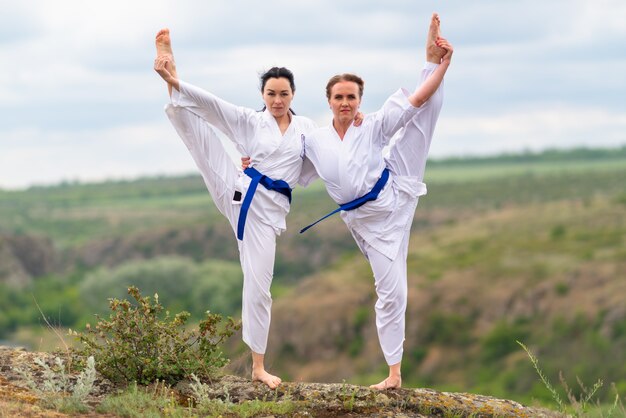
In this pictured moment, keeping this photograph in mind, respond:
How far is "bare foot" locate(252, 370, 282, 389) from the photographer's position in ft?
33.6

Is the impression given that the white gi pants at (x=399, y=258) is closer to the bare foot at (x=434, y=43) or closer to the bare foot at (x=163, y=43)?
the bare foot at (x=434, y=43)

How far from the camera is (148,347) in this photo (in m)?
10.4

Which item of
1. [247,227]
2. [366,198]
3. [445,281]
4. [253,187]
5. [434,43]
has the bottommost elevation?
[445,281]

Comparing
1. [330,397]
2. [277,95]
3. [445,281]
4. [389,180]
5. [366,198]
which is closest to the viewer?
[330,397]

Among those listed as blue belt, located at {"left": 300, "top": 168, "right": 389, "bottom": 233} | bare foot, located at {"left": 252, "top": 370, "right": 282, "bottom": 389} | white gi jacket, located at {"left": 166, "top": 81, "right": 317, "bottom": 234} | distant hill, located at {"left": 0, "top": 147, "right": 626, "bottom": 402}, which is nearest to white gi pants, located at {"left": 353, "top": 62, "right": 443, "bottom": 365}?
blue belt, located at {"left": 300, "top": 168, "right": 389, "bottom": 233}

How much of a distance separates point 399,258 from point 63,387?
3.21 m

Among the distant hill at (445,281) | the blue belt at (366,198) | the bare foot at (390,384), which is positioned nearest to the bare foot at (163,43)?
the blue belt at (366,198)

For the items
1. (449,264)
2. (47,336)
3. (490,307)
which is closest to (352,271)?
(449,264)

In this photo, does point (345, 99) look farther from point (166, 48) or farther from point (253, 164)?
point (166, 48)

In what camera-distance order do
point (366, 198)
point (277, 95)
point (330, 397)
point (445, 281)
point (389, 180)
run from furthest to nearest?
point (445, 281) < point (389, 180) < point (277, 95) < point (366, 198) < point (330, 397)

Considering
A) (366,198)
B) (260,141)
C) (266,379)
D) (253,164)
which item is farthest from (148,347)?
(366,198)

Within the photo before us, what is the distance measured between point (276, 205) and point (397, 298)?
138cm

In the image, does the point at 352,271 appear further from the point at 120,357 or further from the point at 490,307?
the point at 120,357

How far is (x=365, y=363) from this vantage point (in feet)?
269
